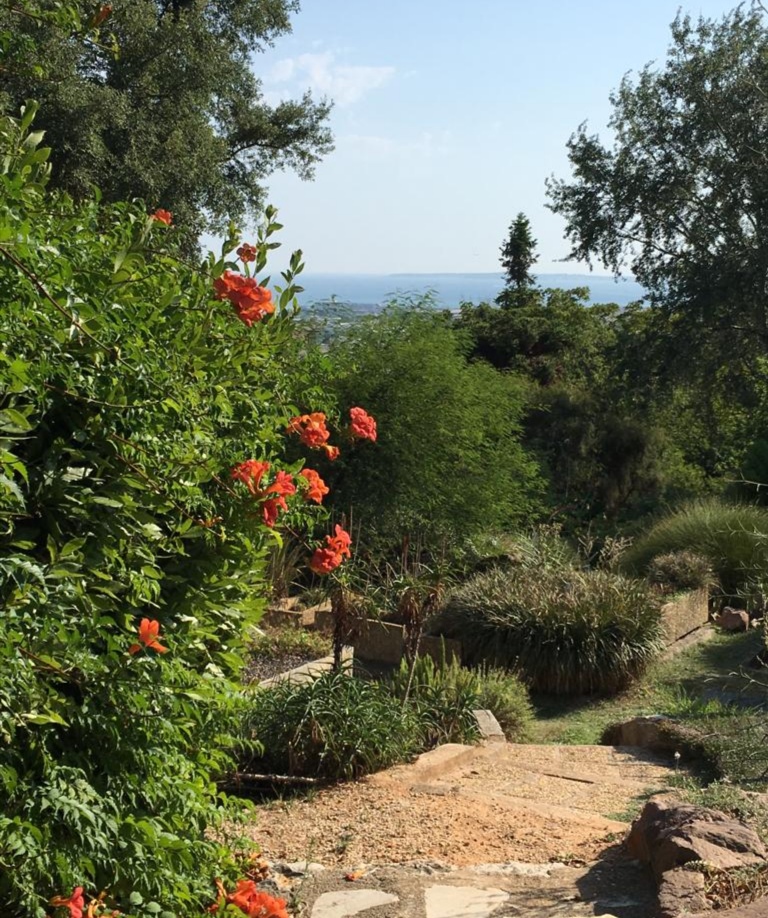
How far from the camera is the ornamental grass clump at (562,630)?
30.1 ft

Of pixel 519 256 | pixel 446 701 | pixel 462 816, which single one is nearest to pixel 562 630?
pixel 446 701

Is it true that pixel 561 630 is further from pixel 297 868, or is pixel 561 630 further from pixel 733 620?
pixel 297 868

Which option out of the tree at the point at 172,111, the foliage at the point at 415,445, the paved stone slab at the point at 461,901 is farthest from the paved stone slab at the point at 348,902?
the tree at the point at 172,111

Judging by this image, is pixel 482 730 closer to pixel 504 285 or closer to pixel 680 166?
pixel 680 166

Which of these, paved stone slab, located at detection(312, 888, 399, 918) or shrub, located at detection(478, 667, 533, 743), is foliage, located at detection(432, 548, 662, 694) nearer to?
shrub, located at detection(478, 667, 533, 743)

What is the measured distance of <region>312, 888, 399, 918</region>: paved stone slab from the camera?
12.4 ft

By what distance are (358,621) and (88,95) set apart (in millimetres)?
10646

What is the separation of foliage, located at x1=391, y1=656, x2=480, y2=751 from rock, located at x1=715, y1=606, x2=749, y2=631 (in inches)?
197

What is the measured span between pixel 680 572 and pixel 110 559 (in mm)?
10042

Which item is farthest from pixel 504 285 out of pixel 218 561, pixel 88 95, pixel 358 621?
pixel 218 561

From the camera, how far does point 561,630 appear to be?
9.29 meters

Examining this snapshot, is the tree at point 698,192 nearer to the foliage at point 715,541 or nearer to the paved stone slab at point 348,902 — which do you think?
the foliage at point 715,541

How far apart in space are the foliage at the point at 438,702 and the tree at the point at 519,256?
2342 cm

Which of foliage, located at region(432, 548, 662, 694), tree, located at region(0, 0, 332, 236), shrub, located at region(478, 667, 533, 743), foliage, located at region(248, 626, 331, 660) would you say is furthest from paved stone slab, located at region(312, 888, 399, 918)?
tree, located at region(0, 0, 332, 236)
